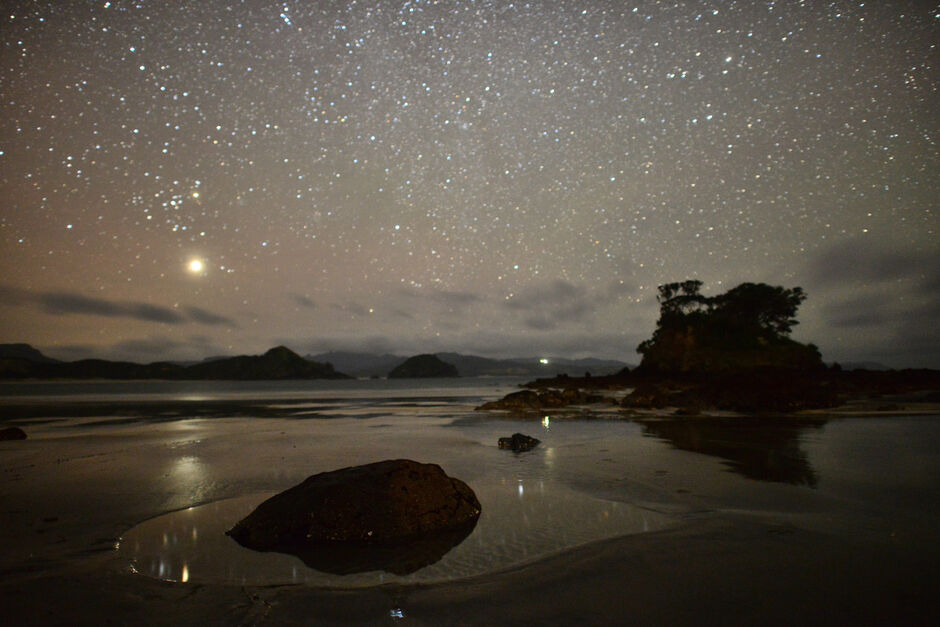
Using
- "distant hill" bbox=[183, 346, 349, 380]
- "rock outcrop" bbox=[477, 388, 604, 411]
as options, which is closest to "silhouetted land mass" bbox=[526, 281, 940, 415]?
"rock outcrop" bbox=[477, 388, 604, 411]

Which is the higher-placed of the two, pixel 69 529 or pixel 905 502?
pixel 905 502

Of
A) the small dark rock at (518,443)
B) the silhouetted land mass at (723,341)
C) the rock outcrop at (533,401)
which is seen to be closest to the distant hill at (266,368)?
the silhouetted land mass at (723,341)

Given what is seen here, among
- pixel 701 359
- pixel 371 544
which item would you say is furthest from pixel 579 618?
pixel 701 359

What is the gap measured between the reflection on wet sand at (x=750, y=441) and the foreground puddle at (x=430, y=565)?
4.02 meters

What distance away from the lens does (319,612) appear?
153 inches

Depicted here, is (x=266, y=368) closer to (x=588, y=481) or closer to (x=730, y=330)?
(x=730, y=330)

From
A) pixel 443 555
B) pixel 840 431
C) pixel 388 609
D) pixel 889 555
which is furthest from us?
pixel 840 431

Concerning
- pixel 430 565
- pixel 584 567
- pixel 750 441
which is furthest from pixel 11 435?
pixel 750 441

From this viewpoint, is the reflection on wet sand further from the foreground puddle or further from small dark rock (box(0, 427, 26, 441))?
small dark rock (box(0, 427, 26, 441))

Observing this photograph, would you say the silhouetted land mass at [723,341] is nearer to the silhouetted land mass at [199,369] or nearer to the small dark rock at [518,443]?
the small dark rock at [518,443]

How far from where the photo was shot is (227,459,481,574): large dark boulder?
17.5 feet

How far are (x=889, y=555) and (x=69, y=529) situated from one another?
31.7ft

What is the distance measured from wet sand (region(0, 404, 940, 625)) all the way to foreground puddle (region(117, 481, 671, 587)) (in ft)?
0.67

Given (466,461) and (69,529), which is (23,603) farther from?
(466,461)
